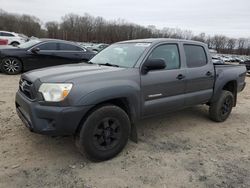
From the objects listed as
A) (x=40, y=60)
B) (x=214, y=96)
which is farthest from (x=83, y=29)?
(x=214, y=96)

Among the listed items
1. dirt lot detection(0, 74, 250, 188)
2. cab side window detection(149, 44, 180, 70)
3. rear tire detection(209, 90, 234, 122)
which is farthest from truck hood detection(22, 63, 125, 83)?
rear tire detection(209, 90, 234, 122)

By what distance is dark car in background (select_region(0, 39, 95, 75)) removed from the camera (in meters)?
9.32

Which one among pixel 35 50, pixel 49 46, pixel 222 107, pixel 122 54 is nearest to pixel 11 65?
pixel 35 50

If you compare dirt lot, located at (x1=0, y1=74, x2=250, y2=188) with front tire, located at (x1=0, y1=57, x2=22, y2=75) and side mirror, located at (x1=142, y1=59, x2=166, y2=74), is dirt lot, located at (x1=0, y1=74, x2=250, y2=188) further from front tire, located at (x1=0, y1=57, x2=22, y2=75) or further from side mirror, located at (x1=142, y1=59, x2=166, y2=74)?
front tire, located at (x1=0, y1=57, x2=22, y2=75)

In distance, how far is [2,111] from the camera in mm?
5254

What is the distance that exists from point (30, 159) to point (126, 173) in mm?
1343

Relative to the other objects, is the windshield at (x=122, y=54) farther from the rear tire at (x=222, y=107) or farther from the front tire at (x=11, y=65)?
the front tire at (x=11, y=65)

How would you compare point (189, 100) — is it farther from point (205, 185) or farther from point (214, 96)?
point (205, 185)

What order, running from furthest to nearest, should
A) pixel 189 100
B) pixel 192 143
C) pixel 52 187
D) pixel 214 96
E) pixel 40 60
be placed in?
1. pixel 40 60
2. pixel 214 96
3. pixel 189 100
4. pixel 192 143
5. pixel 52 187

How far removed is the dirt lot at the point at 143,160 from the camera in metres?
3.09

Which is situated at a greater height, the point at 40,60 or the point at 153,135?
the point at 40,60

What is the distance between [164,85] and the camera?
162 inches

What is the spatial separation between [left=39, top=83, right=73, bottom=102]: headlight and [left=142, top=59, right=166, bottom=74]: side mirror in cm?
126

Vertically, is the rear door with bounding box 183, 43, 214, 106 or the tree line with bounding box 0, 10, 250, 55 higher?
the tree line with bounding box 0, 10, 250, 55
